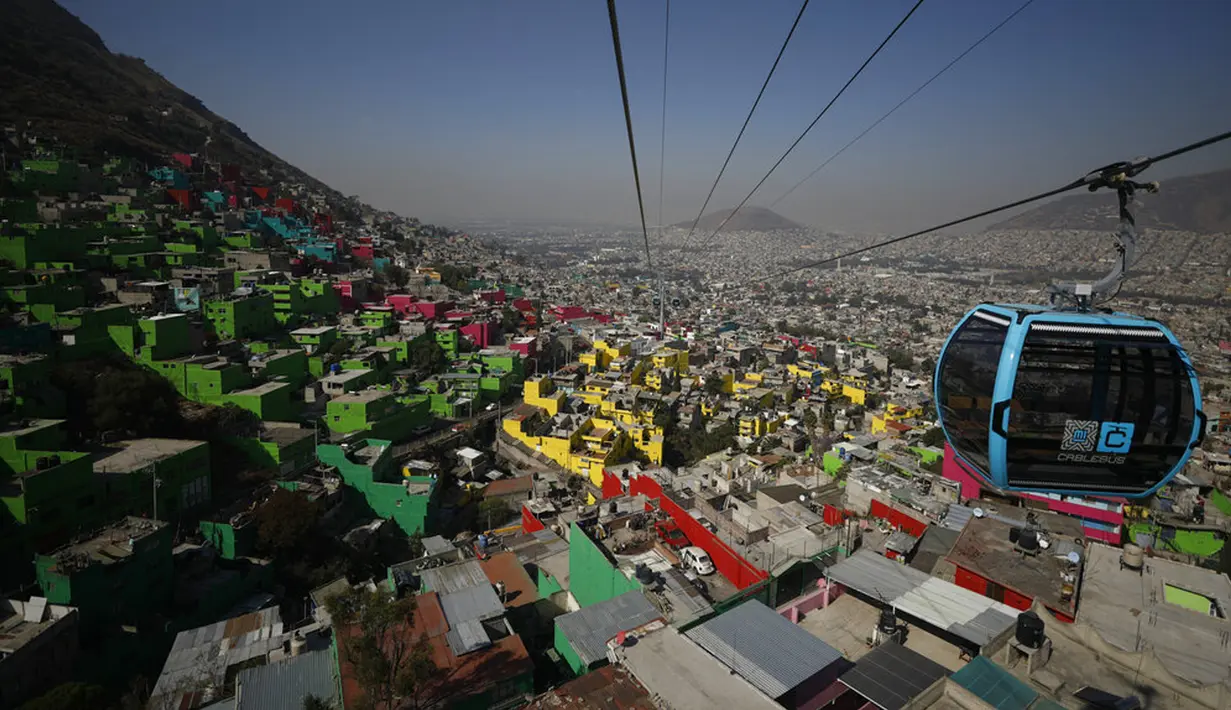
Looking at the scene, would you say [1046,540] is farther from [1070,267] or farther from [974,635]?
[1070,267]

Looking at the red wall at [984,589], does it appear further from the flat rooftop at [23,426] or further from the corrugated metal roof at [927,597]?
the flat rooftop at [23,426]

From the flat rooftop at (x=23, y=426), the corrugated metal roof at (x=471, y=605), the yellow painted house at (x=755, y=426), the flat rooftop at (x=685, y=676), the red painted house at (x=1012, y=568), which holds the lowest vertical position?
the yellow painted house at (x=755, y=426)

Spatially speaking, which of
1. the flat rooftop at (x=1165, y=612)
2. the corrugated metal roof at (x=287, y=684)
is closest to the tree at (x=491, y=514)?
the corrugated metal roof at (x=287, y=684)

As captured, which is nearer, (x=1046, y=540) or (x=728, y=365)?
(x=1046, y=540)

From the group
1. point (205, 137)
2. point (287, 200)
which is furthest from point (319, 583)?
point (205, 137)

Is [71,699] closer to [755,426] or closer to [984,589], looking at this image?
[984,589]

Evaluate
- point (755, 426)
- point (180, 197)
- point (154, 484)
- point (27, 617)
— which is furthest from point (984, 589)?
point (180, 197)
